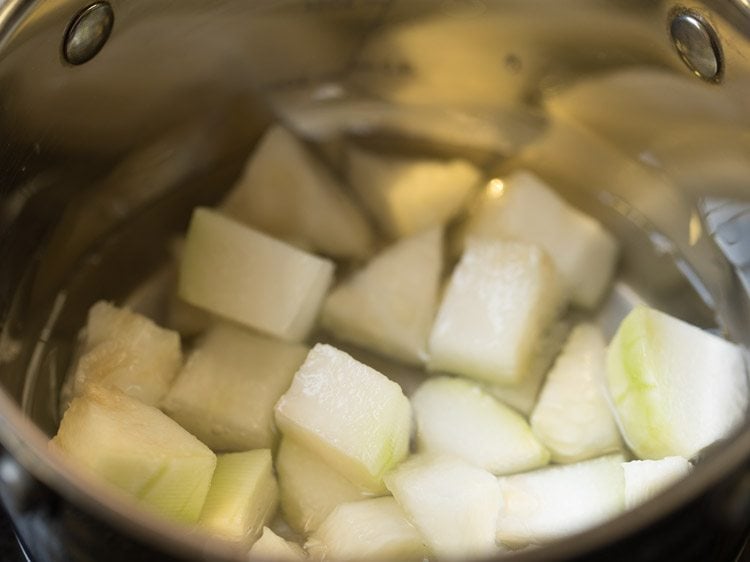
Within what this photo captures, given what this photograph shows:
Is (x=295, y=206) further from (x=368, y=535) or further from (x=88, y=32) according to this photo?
(x=368, y=535)

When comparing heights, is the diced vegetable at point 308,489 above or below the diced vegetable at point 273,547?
below

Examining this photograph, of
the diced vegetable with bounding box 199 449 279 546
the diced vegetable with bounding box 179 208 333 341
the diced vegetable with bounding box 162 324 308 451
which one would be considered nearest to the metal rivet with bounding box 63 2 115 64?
the diced vegetable with bounding box 179 208 333 341

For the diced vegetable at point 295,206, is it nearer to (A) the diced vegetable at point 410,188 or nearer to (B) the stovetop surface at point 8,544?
(A) the diced vegetable at point 410,188

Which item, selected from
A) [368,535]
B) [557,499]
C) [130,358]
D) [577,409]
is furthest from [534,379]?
[130,358]

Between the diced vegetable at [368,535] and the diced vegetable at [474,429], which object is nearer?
the diced vegetable at [368,535]

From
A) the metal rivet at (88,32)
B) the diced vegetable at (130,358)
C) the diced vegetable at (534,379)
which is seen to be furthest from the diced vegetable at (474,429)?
the metal rivet at (88,32)

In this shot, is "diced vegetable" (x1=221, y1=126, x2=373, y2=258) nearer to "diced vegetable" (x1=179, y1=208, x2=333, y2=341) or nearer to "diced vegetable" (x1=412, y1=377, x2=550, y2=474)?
"diced vegetable" (x1=179, y1=208, x2=333, y2=341)

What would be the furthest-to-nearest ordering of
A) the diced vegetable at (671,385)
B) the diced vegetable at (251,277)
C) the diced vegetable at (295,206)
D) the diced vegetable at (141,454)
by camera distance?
the diced vegetable at (295,206) < the diced vegetable at (251,277) < the diced vegetable at (671,385) < the diced vegetable at (141,454)
